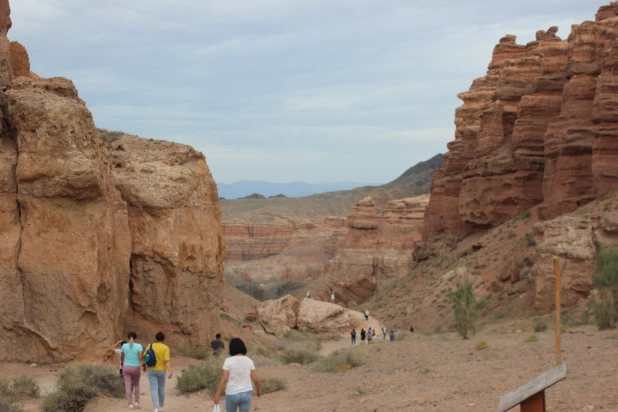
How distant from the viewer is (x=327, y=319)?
128ft

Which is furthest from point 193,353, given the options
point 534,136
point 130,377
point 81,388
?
point 534,136

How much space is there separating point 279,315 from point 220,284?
16.2 metres

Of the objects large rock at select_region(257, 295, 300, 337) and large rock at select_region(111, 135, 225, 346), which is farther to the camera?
large rock at select_region(257, 295, 300, 337)

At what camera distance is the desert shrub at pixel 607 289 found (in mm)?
23172

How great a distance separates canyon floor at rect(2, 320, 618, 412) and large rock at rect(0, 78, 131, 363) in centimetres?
80

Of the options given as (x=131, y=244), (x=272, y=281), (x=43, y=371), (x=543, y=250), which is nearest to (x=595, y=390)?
(x=43, y=371)

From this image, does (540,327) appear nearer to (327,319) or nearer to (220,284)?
(220,284)

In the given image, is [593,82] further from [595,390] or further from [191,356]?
[595,390]

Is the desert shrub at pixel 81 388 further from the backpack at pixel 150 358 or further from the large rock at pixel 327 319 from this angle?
the large rock at pixel 327 319

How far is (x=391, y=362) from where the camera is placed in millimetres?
20500

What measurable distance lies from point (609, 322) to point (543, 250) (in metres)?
8.66

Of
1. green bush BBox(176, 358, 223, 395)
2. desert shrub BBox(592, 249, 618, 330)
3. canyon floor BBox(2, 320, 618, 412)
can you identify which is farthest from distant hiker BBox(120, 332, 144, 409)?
desert shrub BBox(592, 249, 618, 330)

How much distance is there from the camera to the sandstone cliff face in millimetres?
38594

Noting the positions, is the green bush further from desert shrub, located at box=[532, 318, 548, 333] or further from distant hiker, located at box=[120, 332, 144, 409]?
desert shrub, located at box=[532, 318, 548, 333]
